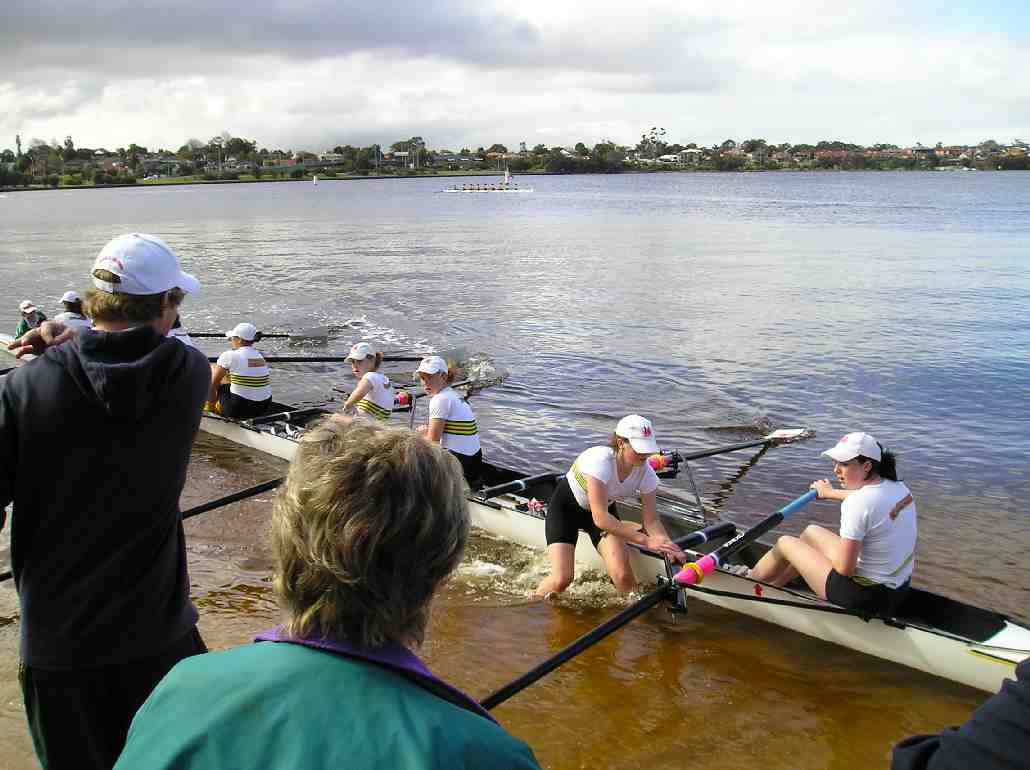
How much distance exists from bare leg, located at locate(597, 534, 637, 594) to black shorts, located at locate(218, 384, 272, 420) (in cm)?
690

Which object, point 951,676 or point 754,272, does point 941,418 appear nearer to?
point 951,676

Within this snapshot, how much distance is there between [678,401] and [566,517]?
9217 millimetres

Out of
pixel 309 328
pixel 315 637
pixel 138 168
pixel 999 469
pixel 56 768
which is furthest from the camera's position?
pixel 138 168

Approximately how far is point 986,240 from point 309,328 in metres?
36.8

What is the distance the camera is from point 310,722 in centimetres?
135

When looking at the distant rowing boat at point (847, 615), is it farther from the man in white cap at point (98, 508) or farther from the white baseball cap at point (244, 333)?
the white baseball cap at point (244, 333)

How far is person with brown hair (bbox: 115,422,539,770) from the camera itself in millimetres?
1349

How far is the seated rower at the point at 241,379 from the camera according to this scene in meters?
12.2

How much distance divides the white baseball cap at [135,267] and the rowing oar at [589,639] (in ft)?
8.31

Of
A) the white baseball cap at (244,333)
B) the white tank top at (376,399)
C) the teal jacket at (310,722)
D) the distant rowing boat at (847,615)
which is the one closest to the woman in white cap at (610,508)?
the distant rowing boat at (847,615)

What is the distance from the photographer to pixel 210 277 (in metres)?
33.5

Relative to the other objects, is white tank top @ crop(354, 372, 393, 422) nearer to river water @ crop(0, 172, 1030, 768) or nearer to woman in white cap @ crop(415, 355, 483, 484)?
woman in white cap @ crop(415, 355, 483, 484)

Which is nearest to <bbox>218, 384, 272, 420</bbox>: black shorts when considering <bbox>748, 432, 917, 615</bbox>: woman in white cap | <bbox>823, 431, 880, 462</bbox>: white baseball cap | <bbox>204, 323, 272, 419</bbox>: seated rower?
<bbox>204, 323, 272, 419</bbox>: seated rower

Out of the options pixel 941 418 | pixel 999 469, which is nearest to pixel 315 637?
pixel 999 469
